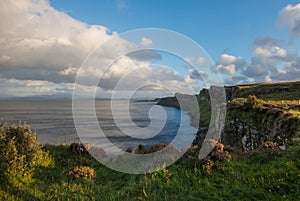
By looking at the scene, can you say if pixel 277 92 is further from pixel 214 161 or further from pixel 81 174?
pixel 81 174

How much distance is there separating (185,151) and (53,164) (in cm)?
681

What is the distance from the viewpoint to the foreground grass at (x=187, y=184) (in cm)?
666

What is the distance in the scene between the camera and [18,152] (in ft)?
35.1

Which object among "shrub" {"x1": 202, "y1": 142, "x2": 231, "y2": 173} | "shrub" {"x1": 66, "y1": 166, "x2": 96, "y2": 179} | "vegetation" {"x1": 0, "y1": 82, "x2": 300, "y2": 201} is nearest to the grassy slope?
"vegetation" {"x1": 0, "y1": 82, "x2": 300, "y2": 201}

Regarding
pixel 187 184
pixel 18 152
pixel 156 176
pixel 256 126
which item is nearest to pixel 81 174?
pixel 18 152

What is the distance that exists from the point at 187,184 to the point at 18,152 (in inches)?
307

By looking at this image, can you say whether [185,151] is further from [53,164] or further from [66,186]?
[53,164]

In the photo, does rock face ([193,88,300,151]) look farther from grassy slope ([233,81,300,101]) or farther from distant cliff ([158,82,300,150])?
grassy slope ([233,81,300,101])

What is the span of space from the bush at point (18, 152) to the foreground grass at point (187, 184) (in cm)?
42

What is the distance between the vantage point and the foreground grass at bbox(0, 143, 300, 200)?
21.9ft

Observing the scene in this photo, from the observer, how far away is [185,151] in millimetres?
10547

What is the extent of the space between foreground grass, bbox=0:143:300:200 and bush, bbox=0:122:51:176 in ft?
1.39

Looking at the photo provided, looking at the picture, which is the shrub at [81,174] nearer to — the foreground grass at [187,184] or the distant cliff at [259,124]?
the foreground grass at [187,184]

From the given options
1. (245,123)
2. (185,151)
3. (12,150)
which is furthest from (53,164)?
(245,123)
